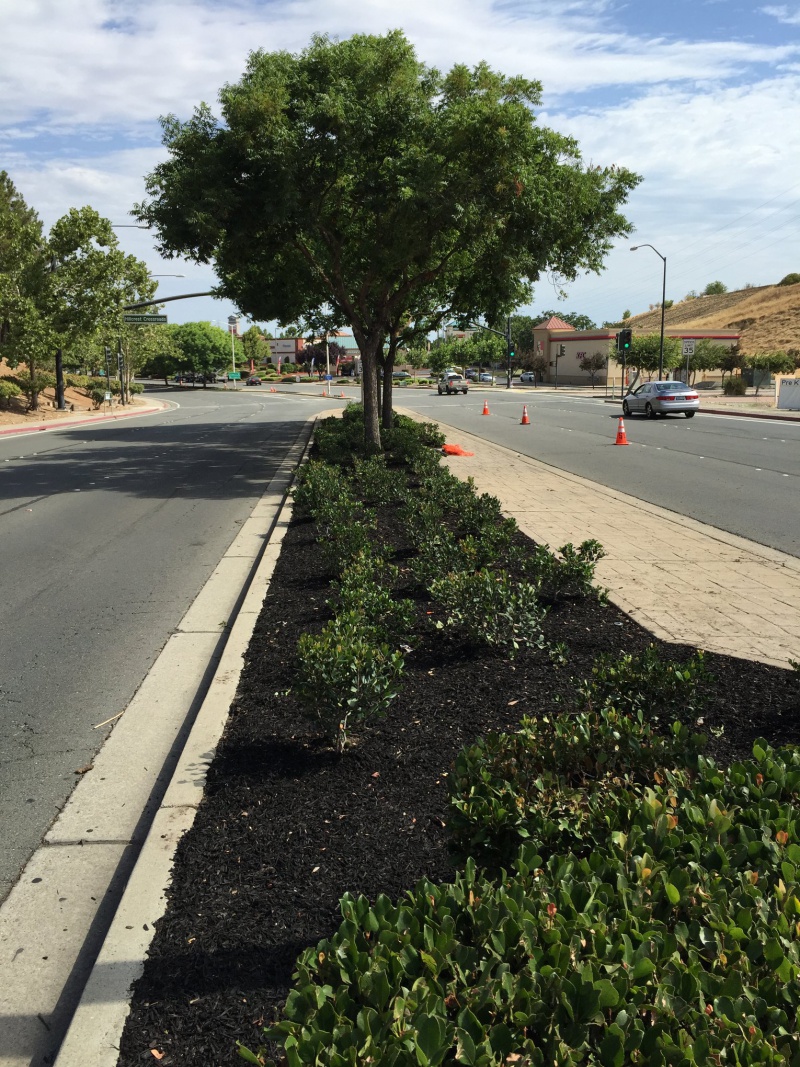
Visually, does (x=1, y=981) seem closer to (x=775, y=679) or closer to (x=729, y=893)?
(x=729, y=893)

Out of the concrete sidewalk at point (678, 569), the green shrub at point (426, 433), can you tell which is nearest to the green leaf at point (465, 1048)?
the concrete sidewalk at point (678, 569)

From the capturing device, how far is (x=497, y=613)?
5.25m

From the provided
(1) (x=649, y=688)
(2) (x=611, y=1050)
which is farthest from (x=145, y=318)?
(2) (x=611, y=1050)

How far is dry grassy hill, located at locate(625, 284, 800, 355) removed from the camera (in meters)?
92.9

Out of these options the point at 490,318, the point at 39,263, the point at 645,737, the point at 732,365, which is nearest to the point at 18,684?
the point at 645,737

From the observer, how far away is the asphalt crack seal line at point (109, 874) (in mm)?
2557

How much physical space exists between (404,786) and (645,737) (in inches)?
40.7

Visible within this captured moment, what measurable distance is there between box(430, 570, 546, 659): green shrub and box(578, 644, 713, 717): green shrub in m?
1.07

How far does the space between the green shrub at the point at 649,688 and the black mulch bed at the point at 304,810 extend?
26cm

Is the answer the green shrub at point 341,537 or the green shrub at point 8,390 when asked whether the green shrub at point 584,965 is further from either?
the green shrub at point 8,390

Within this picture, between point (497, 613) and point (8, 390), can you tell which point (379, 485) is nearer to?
point (497, 613)

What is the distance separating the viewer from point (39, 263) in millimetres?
38562

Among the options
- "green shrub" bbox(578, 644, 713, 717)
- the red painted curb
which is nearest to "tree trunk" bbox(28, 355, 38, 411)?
the red painted curb

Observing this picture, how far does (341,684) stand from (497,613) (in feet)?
5.09
